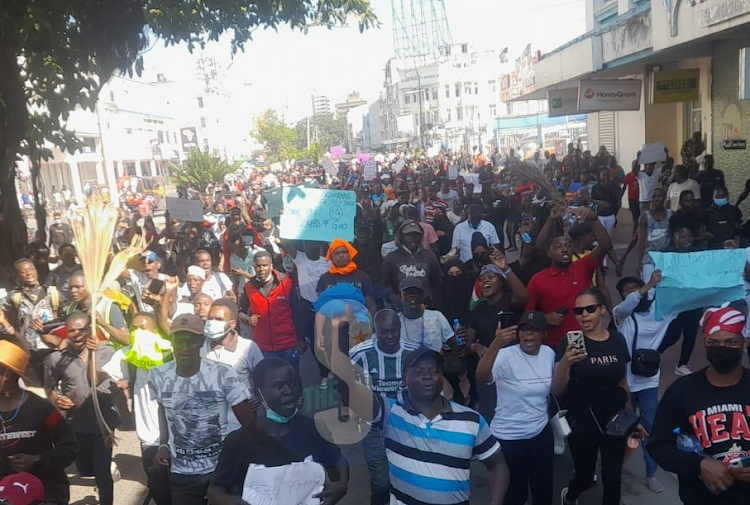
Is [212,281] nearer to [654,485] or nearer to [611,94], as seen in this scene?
[654,485]

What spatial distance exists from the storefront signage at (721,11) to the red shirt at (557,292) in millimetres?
5836

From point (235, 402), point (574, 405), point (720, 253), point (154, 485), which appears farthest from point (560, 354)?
point (154, 485)

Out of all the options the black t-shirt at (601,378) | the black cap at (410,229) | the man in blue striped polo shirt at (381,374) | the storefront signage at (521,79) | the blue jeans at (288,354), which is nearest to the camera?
the black t-shirt at (601,378)

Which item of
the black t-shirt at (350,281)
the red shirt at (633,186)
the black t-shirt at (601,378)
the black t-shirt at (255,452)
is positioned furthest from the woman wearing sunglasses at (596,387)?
the red shirt at (633,186)

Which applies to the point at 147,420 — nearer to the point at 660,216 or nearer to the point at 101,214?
the point at 101,214

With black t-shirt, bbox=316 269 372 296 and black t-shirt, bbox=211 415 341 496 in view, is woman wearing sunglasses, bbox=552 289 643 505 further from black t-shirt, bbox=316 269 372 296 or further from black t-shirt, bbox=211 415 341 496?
black t-shirt, bbox=316 269 372 296

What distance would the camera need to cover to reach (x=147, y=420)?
444 centimetres

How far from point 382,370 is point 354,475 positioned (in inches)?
56.6

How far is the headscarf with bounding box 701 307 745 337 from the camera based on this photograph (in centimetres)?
288

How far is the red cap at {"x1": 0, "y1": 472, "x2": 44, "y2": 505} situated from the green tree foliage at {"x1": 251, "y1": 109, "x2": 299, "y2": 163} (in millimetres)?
61156

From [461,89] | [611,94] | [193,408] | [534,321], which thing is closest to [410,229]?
[534,321]

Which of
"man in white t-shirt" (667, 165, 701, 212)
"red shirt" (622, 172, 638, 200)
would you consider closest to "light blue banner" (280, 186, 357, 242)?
"man in white t-shirt" (667, 165, 701, 212)

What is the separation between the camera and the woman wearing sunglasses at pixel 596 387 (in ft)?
12.8

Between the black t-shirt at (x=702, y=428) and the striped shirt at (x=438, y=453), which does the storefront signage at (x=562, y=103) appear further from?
the striped shirt at (x=438, y=453)
